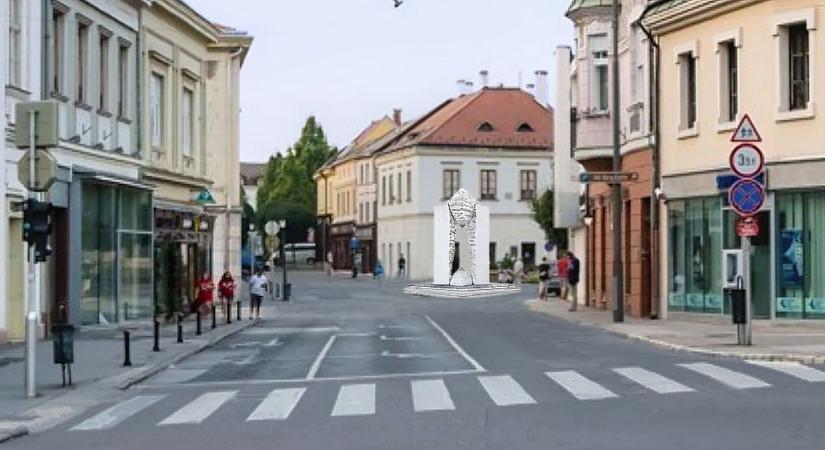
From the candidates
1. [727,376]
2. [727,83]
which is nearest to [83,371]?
[727,376]

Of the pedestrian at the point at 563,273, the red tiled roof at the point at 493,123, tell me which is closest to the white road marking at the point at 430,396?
the pedestrian at the point at 563,273

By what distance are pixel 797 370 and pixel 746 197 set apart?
5.09 m

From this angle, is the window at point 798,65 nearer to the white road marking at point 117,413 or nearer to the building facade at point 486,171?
the white road marking at point 117,413

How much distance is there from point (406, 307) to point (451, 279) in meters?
15.6

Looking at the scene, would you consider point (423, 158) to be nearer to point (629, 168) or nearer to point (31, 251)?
point (629, 168)

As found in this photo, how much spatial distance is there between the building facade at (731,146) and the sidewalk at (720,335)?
524 millimetres

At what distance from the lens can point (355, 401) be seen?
17984 millimetres

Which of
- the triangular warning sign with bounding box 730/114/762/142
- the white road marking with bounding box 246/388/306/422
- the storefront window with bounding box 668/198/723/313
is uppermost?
the triangular warning sign with bounding box 730/114/762/142

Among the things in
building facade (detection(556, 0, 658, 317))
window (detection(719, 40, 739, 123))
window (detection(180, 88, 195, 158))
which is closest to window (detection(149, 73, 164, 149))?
window (detection(180, 88, 195, 158))

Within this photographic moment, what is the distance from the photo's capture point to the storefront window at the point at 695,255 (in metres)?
35.1

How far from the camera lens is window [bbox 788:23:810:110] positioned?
31.7 metres

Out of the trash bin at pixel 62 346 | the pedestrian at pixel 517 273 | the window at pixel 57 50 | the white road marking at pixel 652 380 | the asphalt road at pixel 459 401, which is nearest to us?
the asphalt road at pixel 459 401

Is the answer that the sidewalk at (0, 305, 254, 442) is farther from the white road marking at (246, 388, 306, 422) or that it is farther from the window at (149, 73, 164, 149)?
the window at (149, 73, 164, 149)

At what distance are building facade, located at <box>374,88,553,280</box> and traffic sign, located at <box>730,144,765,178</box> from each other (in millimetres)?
70734
